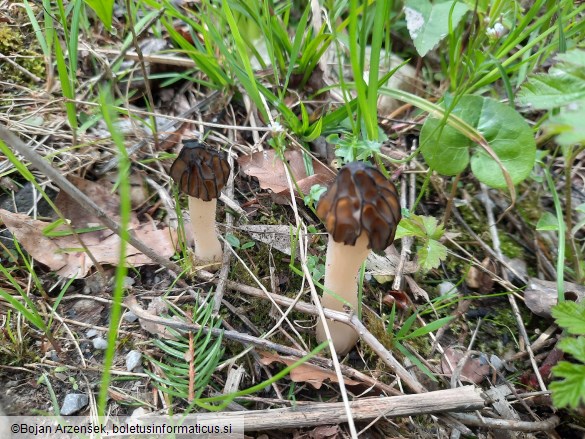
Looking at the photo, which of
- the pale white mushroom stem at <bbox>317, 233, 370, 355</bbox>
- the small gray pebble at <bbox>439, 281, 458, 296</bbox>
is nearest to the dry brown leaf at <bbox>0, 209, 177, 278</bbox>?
the pale white mushroom stem at <bbox>317, 233, 370, 355</bbox>

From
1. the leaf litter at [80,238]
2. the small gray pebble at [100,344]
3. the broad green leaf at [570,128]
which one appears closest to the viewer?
the broad green leaf at [570,128]

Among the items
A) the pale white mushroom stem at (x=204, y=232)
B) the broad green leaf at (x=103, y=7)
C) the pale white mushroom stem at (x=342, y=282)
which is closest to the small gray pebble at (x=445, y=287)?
the pale white mushroom stem at (x=342, y=282)

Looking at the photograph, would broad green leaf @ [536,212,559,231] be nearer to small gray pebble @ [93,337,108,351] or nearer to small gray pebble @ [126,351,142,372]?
small gray pebble @ [126,351,142,372]

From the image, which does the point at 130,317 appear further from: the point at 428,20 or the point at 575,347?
the point at 428,20

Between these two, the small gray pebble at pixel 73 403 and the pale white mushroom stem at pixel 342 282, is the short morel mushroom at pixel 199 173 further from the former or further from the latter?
the small gray pebble at pixel 73 403

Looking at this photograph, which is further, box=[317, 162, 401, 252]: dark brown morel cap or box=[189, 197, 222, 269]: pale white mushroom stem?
box=[189, 197, 222, 269]: pale white mushroom stem

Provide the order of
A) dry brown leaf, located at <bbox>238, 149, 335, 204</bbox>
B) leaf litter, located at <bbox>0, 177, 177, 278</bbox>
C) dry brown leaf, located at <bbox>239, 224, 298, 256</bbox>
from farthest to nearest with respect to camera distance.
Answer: dry brown leaf, located at <bbox>238, 149, 335, 204</bbox>
dry brown leaf, located at <bbox>239, 224, 298, 256</bbox>
leaf litter, located at <bbox>0, 177, 177, 278</bbox>

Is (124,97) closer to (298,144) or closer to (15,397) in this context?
(298,144)
